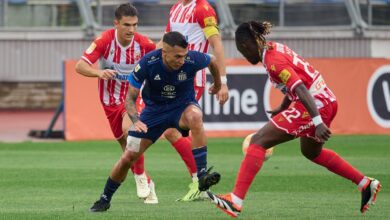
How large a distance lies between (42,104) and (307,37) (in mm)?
7063

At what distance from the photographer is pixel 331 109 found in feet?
33.4

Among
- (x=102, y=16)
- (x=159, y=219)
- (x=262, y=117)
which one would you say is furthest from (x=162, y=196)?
(x=102, y=16)

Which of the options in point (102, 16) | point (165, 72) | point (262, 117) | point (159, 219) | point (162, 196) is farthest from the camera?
point (102, 16)

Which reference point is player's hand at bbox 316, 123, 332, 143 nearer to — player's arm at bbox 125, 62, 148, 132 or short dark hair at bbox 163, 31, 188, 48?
short dark hair at bbox 163, 31, 188, 48

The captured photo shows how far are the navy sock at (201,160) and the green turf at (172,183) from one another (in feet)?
1.21

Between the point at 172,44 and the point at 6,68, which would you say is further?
the point at 6,68

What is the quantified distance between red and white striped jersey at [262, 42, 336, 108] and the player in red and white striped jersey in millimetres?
2263

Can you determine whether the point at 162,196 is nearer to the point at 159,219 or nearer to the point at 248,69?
the point at 159,219

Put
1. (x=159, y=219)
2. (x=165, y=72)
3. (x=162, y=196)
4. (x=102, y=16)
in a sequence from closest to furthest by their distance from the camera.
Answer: (x=159, y=219)
(x=165, y=72)
(x=162, y=196)
(x=102, y=16)

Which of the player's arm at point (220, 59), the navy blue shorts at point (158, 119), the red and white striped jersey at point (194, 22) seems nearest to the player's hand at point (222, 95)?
the player's arm at point (220, 59)

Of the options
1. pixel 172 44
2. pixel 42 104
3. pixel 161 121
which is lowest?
pixel 42 104

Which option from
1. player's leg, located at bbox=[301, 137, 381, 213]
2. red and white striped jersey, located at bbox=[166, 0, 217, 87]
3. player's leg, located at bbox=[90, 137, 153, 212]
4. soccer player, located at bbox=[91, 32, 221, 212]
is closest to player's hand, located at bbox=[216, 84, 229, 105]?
soccer player, located at bbox=[91, 32, 221, 212]

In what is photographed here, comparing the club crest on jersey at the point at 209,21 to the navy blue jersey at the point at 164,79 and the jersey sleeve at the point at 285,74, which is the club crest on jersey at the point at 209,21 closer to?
the navy blue jersey at the point at 164,79

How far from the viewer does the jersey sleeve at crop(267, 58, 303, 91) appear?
380 inches
